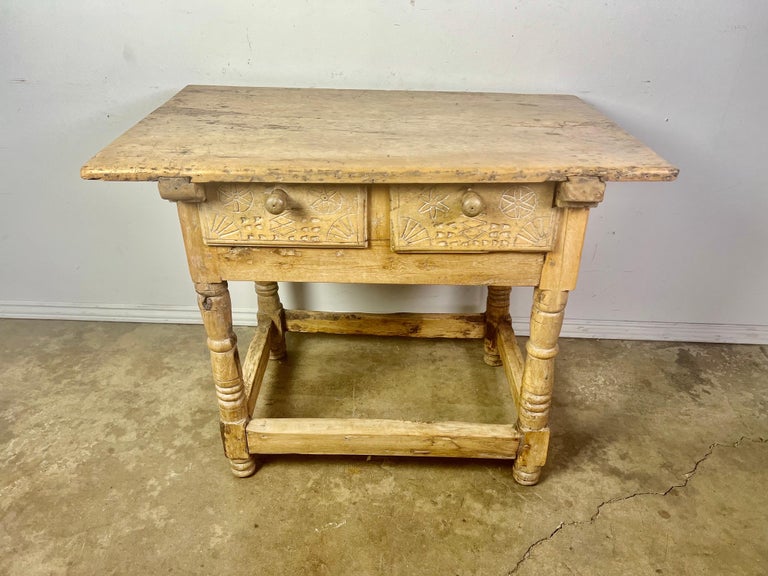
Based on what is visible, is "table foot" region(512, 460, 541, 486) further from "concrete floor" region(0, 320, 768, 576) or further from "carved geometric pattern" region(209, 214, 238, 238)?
"carved geometric pattern" region(209, 214, 238, 238)

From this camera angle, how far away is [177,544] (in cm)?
163

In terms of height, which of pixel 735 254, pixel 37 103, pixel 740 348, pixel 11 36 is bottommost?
pixel 740 348

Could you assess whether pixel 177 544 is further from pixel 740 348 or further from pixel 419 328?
pixel 740 348

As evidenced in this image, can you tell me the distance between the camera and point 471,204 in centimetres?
132

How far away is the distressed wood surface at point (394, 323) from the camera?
2.36 m

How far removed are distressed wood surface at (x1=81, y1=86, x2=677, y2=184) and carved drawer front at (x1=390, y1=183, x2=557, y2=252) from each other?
0.26 feet

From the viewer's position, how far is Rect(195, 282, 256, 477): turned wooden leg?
158 centimetres

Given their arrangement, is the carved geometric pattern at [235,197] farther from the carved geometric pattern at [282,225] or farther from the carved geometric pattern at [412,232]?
the carved geometric pattern at [412,232]

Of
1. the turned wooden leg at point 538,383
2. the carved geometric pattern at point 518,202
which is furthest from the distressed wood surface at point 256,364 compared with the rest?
the carved geometric pattern at point 518,202

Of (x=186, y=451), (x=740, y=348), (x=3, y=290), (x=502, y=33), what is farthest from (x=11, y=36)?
(x=740, y=348)

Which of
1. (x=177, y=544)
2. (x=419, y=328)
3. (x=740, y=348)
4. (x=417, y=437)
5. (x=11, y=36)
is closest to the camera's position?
(x=177, y=544)

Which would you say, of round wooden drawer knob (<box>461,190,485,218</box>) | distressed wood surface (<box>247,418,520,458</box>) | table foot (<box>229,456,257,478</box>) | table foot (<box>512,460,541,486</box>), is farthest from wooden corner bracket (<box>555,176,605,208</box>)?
table foot (<box>229,456,257,478</box>)

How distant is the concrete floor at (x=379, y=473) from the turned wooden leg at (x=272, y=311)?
102 mm

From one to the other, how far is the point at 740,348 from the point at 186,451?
244cm
